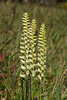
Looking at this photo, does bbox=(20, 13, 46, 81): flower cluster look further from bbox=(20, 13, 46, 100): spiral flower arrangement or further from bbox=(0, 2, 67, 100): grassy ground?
bbox=(0, 2, 67, 100): grassy ground

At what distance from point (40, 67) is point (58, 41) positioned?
249cm

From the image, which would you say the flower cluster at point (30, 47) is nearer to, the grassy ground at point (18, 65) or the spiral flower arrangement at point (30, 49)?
the spiral flower arrangement at point (30, 49)

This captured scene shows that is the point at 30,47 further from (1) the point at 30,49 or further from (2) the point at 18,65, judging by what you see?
(2) the point at 18,65

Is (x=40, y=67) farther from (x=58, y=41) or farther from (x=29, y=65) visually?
(x=58, y=41)

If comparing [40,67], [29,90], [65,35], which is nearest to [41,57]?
[40,67]

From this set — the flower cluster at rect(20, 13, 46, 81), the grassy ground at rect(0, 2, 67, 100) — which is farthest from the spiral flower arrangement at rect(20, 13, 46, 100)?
the grassy ground at rect(0, 2, 67, 100)

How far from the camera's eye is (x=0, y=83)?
1547 mm

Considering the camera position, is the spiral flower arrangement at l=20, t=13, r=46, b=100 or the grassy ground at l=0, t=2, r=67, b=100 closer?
the spiral flower arrangement at l=20, t=13, r=46, b=100

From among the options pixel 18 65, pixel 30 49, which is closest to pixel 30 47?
pixel 30 49

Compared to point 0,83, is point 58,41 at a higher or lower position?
higher

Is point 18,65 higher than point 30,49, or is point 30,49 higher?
point 30,49

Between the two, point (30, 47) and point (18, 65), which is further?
point (18, 65)

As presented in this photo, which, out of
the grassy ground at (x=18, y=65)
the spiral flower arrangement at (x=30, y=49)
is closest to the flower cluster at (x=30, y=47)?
the spiral flower arrangement at (x=30, y=49)

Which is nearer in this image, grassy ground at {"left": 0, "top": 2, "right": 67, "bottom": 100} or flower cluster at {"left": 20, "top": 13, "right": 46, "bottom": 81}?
flower cluster at {"left": 20, "top": 13, "right": 46, "bottom": 81}
